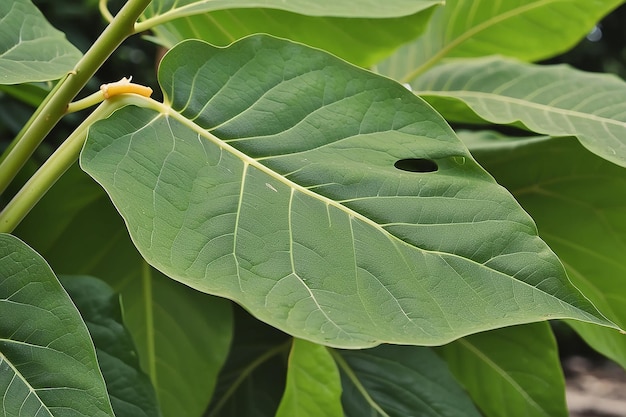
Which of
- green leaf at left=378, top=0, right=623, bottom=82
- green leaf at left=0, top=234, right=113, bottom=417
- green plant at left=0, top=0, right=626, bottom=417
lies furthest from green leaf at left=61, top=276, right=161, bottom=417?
green leaf at left=378, top=0, right=623, bottom=82

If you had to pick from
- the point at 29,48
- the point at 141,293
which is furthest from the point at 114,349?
the point at 29,48

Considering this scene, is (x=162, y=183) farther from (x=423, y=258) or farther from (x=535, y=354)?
(x=535, y=354)

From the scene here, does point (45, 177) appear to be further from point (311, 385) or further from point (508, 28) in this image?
point (508, 28)

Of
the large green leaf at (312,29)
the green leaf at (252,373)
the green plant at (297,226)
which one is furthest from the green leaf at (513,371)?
the large green leaf at (312,29)

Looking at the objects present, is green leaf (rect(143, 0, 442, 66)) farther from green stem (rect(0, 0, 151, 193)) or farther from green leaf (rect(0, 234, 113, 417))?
green leaf (rect(0, 234, 113, 417))

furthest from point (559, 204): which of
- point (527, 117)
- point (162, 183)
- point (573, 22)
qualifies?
point (162, 183)
